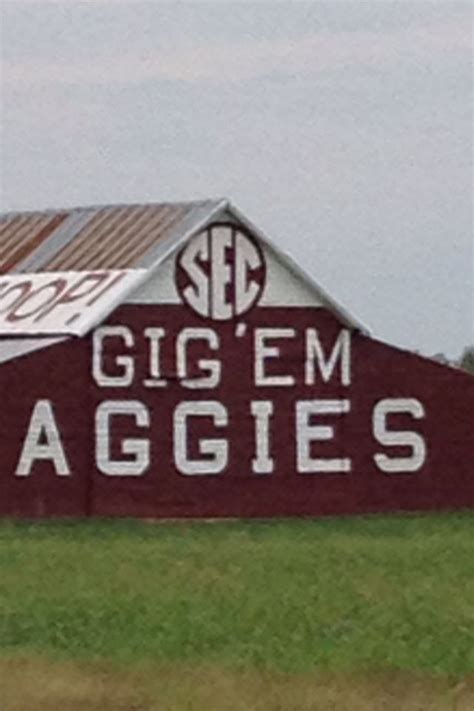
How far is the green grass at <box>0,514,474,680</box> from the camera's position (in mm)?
19734

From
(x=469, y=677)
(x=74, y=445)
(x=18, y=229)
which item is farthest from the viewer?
(x=18, y=229)

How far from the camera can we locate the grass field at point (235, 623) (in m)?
17.2

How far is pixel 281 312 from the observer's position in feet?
147

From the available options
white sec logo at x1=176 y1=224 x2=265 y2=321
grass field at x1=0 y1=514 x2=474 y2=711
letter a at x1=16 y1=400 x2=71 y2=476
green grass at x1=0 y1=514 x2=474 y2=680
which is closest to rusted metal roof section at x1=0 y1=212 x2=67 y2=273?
white sec logo at x1=176 y1=224 x2=265 y2=321

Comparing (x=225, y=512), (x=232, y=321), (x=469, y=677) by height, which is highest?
(x=232, y=321)

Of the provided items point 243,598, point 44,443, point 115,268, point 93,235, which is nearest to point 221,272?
point 115,268

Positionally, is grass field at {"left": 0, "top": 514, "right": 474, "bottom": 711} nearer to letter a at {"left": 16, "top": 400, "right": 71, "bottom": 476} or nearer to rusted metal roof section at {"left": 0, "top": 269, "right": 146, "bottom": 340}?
letter a at {"left": 16, "top": 400, "right": 71, "bottom": 476}

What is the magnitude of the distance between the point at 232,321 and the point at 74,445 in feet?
12.0

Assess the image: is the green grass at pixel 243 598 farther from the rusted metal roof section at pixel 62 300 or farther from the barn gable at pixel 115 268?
the barn gable at pixel 115 268

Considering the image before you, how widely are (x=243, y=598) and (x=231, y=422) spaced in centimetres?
1882

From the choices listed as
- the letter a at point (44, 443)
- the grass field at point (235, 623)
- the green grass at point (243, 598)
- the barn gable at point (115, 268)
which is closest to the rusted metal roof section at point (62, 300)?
the barn gable at point (115, 268)

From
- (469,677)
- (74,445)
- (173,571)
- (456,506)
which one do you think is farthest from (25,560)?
(456,506)

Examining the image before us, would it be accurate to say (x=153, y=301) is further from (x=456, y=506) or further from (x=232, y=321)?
(x=456, y=506)

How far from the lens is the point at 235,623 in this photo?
73.2 feet
